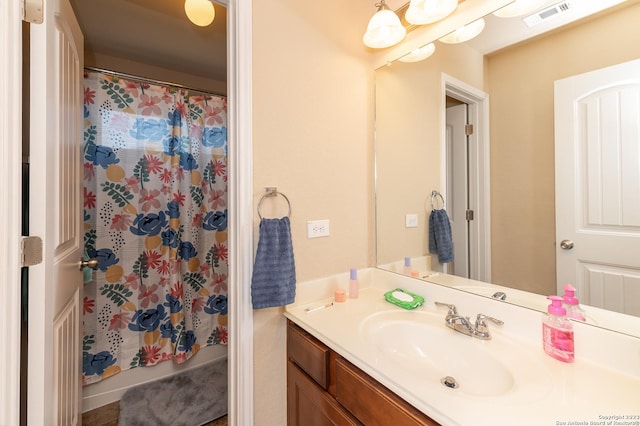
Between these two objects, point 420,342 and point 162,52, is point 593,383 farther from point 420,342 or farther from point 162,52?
point 162,52

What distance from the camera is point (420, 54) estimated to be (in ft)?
4.26

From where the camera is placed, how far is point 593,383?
0.68m

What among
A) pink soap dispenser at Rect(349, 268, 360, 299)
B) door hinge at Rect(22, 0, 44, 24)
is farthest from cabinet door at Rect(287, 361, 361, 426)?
door hinge at Rect(22, 0, 44, 24)

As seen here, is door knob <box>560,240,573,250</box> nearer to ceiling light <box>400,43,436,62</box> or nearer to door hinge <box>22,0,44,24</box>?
ceiling light <box>400,43,436,62</box>

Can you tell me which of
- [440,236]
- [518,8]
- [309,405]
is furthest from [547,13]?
[309,405]

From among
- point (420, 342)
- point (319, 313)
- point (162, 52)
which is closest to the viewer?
point (420, 342)

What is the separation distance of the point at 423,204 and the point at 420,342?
646 mm

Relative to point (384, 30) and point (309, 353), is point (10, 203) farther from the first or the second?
point (384, 30)

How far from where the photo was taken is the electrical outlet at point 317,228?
1248 millimetres

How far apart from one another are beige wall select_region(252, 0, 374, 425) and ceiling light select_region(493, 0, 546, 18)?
62cm

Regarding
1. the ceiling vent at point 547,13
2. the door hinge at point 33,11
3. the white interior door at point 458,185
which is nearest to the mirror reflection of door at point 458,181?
the white interior door at point 458,185

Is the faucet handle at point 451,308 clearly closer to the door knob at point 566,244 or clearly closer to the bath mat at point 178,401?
the door knob at point 566,244

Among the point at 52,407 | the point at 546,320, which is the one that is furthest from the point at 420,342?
the point at 52,407

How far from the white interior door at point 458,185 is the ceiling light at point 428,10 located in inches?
14.9
